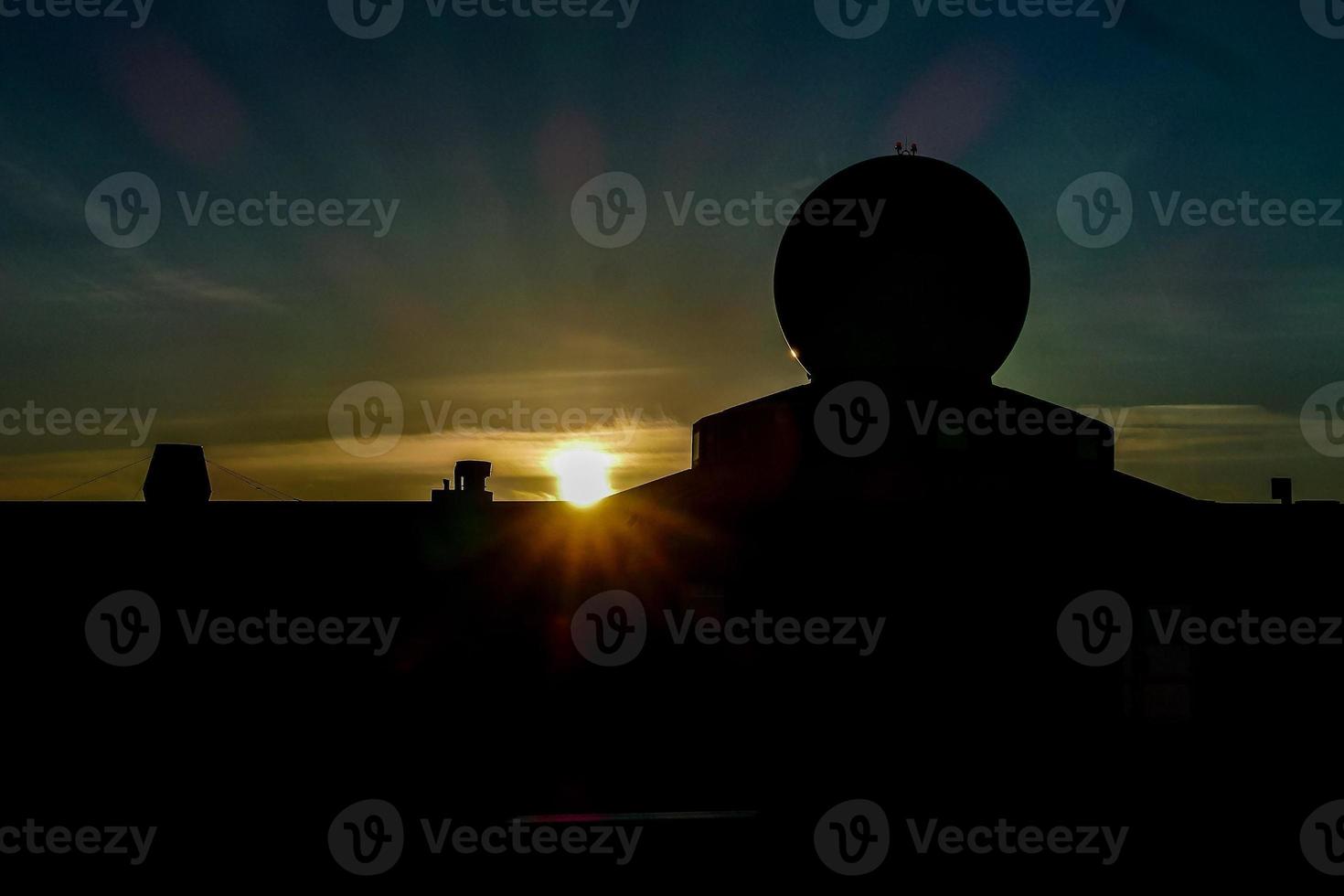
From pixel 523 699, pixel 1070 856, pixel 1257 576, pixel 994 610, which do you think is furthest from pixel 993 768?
pixel 523 699

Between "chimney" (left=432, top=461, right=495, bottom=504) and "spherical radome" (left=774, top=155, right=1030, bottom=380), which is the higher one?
"spherical radome" (left=774, top=155, right=1030, bottom=380)

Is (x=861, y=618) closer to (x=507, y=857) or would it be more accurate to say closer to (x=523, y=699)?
(x=523, y=699)

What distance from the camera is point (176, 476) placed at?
72.3 ft

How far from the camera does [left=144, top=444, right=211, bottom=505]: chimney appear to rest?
2191cm

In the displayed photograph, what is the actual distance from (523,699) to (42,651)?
8003 millimetres

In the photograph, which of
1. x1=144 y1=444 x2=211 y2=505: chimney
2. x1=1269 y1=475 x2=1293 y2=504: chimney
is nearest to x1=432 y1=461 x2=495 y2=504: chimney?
x1=144 y1=444 x2=211 y2=505: chimney

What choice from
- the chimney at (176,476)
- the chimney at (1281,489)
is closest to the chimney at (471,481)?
the chimney at (176,476)

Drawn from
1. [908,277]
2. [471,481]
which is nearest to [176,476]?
[471,481]

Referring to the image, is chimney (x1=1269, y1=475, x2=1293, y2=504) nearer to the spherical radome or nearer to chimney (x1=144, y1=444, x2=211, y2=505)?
the spherical radome

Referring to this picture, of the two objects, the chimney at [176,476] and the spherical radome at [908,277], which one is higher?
the spherical radome at [908,277]

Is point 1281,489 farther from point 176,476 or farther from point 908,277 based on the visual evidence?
point 176,476

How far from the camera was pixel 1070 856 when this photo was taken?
1390cm

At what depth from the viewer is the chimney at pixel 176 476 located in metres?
21.9

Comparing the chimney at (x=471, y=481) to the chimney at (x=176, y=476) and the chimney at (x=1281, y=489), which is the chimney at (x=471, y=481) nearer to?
the chimney at (x=176, y=476)
